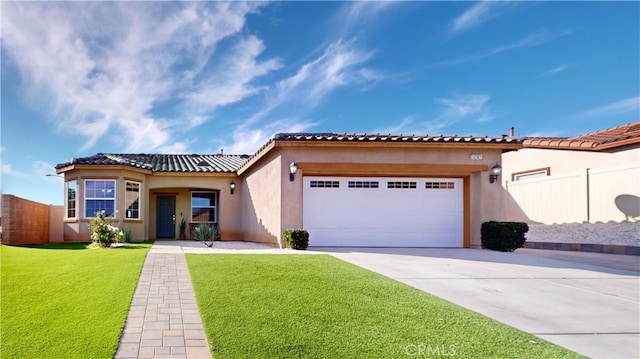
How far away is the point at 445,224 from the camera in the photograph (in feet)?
42.7

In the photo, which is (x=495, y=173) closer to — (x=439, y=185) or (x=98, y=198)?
(x=439, y=185)

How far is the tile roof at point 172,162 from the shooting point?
51.9 ft

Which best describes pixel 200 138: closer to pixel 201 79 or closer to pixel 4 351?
pixel 201 79

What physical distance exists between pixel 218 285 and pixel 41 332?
8.04 feet

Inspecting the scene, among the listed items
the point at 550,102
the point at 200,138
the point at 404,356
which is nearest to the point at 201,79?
the point at 200,138

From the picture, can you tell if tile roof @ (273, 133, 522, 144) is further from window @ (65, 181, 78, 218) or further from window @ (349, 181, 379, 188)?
window @ (65, 181, 78, 218)

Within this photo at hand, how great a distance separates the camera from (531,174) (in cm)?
1770

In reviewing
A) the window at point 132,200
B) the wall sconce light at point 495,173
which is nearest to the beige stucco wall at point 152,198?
the window at point 132,200

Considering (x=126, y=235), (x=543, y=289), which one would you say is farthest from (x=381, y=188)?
(x=126, y=235)

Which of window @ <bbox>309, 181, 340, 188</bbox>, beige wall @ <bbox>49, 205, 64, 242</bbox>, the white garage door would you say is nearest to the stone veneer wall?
beige wall @ <bbox>49, 205, 64, 242</bbox>

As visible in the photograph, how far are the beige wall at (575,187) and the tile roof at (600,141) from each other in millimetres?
739

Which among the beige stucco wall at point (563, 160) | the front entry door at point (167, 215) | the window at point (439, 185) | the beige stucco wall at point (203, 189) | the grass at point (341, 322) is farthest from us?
the front entry door at point (167, 215)

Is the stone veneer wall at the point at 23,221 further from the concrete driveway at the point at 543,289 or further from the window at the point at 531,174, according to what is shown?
the window at the point at 531,174

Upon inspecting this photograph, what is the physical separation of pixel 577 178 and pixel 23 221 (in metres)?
20.9
